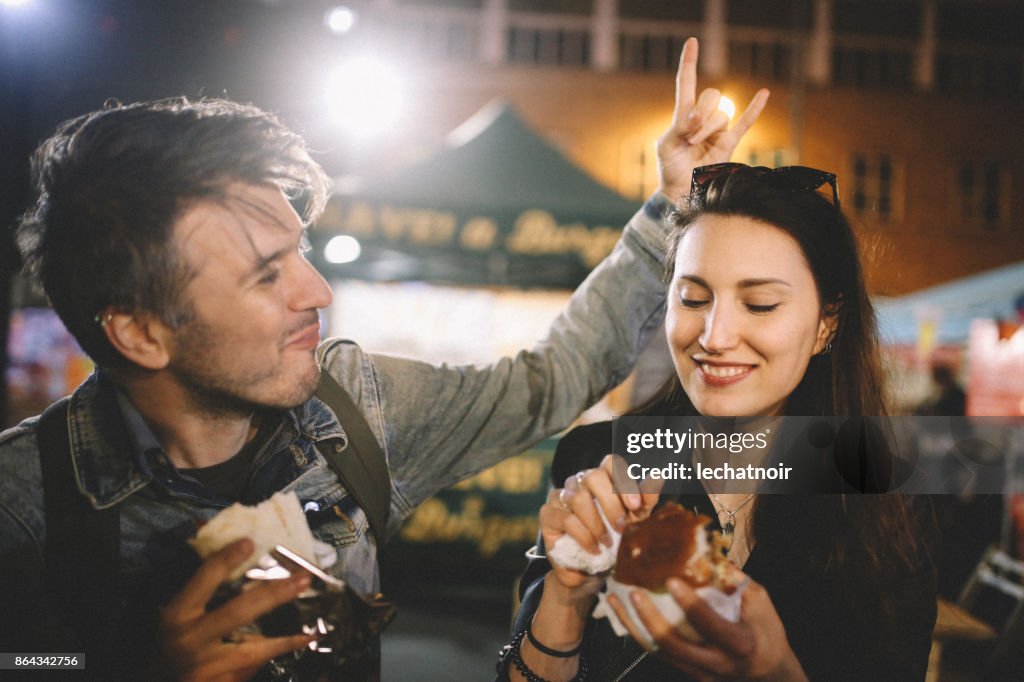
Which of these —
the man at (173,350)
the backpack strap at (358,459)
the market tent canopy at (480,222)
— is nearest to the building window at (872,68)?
the market tent canopy at (480,222)

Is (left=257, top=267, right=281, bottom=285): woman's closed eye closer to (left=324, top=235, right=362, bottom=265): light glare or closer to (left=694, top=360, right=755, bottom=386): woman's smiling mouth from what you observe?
(left=694, top=360, right=755, bottom=386): woman's smiling mouth

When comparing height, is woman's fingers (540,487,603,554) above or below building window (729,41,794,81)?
below

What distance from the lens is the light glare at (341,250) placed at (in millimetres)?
4609

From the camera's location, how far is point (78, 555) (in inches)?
47.6

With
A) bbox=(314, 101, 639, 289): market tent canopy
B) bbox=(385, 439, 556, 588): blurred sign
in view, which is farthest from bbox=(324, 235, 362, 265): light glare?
bbox=(385, 439, 556, 588): blurred sign

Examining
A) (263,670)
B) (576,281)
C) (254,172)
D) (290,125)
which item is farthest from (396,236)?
(263,670)

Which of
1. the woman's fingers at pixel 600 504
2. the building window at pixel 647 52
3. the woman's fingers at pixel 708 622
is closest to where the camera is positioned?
the woman's fingers at pixel 708 622

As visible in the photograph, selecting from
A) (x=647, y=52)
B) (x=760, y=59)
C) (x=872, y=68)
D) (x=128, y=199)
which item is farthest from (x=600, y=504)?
(x=872, y=68)

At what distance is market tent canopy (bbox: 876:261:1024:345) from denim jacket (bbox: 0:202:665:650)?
12.8 feet

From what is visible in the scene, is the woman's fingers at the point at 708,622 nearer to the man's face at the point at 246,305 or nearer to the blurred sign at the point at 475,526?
the man's face at the point at 246,305

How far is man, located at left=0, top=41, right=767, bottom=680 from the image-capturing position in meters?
1.24

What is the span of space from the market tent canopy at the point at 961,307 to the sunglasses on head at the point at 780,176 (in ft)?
12.7

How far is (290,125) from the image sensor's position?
1620 millimetres

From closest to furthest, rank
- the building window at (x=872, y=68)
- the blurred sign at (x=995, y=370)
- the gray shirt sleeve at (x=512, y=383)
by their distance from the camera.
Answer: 1. the gray shirt sleeve at (x=512, y=383)
2. the blurred sign at (x=995, y=370)
3. the building window at (x=872, y=68)
